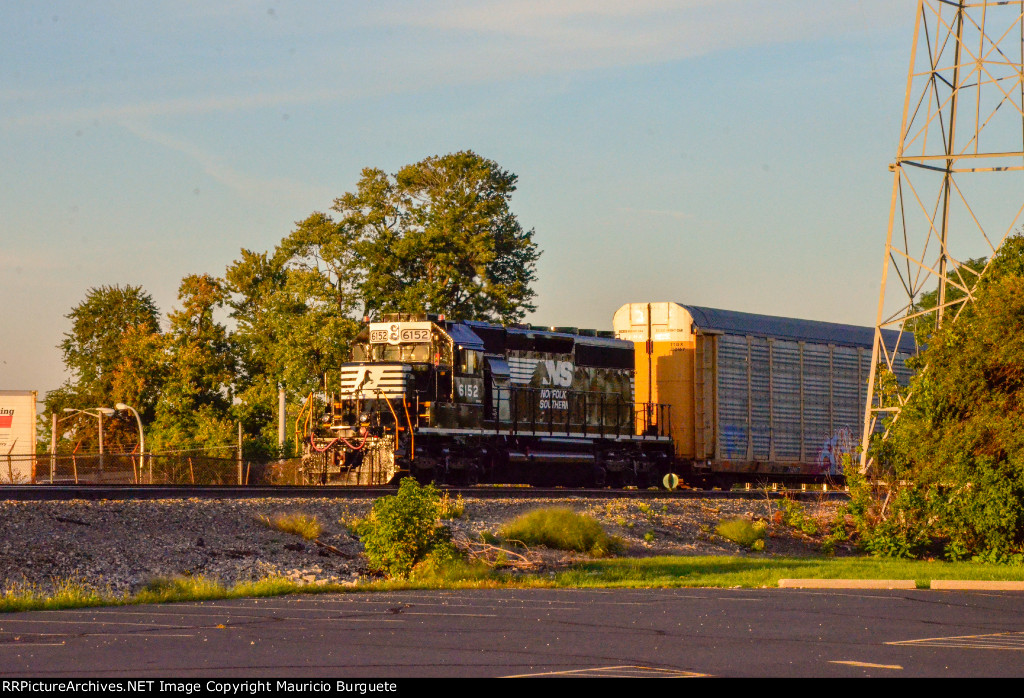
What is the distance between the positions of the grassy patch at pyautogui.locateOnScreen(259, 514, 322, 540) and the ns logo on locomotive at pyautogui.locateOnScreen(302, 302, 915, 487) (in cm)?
715

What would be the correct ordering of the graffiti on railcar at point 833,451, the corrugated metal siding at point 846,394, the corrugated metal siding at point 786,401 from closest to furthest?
1. the corrugated metal siding at point 786,401
2. the graffiti on railcar at point 833,451
3. the corrugated metal siding at point 846,394

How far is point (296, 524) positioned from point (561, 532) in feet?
16.7

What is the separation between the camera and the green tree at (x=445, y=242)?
58.1 meters

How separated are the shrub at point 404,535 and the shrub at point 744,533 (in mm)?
8834

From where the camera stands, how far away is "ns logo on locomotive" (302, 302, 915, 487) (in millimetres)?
29391

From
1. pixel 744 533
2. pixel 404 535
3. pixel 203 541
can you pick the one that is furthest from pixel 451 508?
pixel 744 533

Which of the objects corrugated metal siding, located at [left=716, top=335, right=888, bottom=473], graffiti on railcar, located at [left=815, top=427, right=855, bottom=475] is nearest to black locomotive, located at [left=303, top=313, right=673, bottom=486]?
corrugated metal siding, located at [left=716, top=335, right=888, bottom=473]

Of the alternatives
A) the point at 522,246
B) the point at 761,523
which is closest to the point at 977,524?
the point at 761,523

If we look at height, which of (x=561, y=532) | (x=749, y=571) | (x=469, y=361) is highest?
(x=469, y=361)

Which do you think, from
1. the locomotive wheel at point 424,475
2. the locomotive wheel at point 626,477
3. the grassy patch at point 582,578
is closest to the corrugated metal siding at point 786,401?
the locomotive wheel at point 626,477

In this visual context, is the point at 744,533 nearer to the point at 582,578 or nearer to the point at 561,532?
the point at 561,532

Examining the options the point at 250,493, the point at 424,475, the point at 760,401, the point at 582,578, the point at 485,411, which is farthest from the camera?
the point at 760,401

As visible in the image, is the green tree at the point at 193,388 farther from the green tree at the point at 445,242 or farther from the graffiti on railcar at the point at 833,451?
the graffiti on railcar at the point at 833,451

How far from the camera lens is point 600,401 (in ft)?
110
